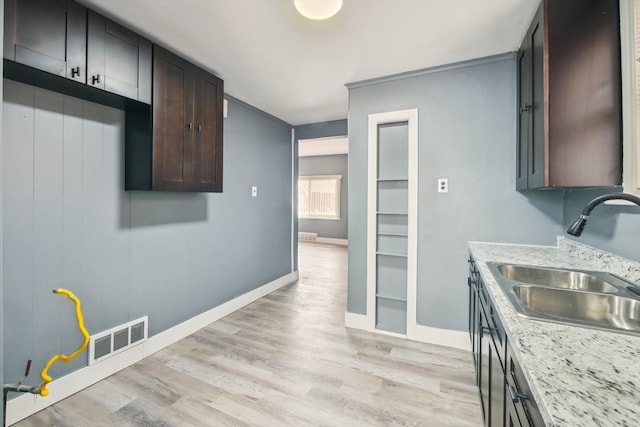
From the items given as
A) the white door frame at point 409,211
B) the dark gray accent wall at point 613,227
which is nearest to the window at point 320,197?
the white door frame at point 409,211

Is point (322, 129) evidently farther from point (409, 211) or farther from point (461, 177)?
point (461, 177)

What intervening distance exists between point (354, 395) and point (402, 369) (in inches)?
19.8

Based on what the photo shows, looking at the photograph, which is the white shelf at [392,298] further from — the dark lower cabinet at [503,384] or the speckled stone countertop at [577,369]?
the speckled stone countertop at [577,369]

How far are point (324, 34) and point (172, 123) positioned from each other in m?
1.38

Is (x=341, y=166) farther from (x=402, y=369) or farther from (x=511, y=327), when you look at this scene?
(x=511, y=327)

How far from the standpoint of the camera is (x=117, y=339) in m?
2.06

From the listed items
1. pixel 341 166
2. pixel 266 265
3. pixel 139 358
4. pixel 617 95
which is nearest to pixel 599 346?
pixel 617 95

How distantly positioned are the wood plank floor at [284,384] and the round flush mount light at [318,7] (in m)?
2.42

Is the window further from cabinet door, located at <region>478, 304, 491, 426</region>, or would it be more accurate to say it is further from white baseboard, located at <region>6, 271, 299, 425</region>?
cabinet door, located at <region>478, 304, 491, 426</region>

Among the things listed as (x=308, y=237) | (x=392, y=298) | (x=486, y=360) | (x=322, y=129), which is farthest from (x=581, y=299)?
(x=308, y=237)

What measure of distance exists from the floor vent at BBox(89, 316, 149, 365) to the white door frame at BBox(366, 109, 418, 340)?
2052 millimetres

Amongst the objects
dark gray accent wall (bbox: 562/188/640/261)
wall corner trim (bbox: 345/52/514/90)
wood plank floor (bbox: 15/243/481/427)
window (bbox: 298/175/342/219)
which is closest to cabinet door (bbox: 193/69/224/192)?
wall corner trim (bbox: 345/52/514/90)

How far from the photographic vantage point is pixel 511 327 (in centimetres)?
88

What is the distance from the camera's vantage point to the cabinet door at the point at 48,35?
138cm
